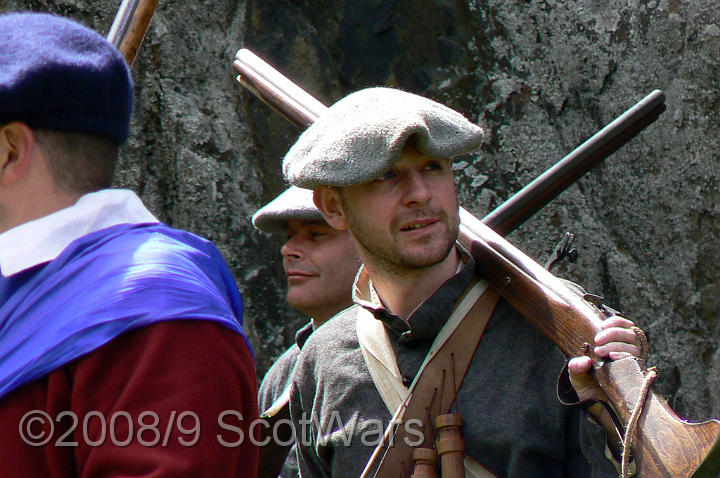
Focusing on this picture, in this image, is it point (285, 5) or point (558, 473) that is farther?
point (285, 5)

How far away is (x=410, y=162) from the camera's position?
239cm

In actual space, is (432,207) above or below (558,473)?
above

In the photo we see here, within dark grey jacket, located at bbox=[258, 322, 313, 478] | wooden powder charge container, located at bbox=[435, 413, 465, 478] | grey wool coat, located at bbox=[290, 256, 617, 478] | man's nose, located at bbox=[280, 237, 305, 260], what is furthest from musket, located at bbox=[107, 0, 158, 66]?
wooden powder charge container, located at bbox=[435, 413, 465, 478]

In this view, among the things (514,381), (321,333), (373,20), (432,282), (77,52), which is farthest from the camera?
(373,20)

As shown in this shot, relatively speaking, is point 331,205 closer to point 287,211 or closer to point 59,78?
point 287,211

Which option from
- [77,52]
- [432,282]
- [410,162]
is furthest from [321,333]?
[77,52]

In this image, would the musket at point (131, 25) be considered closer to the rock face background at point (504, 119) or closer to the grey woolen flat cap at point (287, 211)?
the grey woolen flat cap at point (287, 211)

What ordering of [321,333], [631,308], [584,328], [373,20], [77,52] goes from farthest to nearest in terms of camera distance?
[373,20], [631,308], [321,333], [584,328], [77,52]

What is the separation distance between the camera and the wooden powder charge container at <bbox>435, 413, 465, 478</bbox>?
7.11ft

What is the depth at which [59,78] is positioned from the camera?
1.71m

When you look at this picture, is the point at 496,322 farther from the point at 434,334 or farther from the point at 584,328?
the point at 584,328

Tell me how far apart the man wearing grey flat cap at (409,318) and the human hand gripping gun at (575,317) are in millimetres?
77

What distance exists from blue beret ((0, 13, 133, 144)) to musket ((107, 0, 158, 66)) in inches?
58.1

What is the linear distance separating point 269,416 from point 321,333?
0.59 metres
